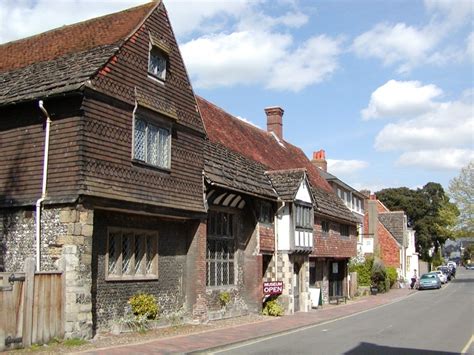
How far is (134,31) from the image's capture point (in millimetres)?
15977

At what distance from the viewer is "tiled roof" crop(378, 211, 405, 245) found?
5981cm

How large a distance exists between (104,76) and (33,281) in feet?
18.0

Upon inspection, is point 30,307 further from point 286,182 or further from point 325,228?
point 325,228

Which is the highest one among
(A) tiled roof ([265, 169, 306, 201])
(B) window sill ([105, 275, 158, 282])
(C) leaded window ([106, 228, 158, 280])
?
(A) tiled roof ([265, 169, 306, 201])

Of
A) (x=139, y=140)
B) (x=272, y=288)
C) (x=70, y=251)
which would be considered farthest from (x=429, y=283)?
(x=70, y=251)

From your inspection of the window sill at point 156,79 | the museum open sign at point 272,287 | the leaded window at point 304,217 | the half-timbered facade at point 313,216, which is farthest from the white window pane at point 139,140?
the leaded window at point 304,217

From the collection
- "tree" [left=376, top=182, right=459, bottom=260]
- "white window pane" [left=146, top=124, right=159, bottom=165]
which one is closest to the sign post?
"white window pane" [left=146, top=124, right=159, bottom=165]

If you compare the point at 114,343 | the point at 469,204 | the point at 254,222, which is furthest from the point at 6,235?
the point at 469,204

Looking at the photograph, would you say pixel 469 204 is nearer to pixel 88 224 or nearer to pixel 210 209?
pixel 210 209

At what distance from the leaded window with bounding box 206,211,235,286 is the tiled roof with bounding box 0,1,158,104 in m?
7.11

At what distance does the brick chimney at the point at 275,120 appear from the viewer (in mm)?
36441

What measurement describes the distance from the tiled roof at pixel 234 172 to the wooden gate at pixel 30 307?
715 cm

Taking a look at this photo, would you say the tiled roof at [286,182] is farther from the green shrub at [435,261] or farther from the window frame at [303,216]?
the green shrub at [435,261]

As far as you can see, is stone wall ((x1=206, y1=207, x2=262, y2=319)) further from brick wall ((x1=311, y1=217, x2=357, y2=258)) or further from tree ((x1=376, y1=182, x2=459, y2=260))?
tree ((x1=376, y1=182, x2=459, y2=260))
